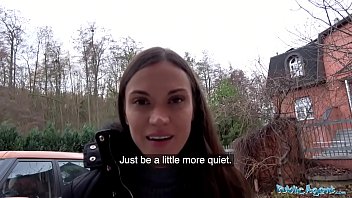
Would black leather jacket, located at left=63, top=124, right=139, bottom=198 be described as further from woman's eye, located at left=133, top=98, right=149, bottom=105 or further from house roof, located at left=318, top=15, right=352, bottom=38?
house roof, located at left=318, top=15, right=352, bottom=38

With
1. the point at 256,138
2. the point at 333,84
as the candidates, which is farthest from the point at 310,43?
the point at 256,138

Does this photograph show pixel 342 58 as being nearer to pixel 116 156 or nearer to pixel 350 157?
pixel 350 157

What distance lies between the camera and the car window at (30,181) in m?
2.01

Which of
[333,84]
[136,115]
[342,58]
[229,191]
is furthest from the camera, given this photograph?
[333,84]

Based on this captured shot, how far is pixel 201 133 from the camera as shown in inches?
26.9

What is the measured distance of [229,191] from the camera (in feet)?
2.17

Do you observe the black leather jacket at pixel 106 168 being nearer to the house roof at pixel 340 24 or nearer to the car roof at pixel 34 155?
the car roof at pixel 34 155

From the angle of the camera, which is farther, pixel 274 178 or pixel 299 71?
pixel 299 71

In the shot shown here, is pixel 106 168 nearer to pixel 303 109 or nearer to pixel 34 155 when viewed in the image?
pixel 34 155

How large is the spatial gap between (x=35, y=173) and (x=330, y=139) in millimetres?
5170

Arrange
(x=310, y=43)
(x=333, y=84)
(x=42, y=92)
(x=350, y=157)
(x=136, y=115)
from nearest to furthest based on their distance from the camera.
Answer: (x=136, y=115)
(x=42, y=92)
(x=310, y=43)
(x=333, y=84)
(x=350, y=157)

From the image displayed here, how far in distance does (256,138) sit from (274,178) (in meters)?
0.72

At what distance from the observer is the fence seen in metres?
4.96

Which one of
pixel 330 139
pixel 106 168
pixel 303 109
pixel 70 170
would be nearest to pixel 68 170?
pixel 70 170
